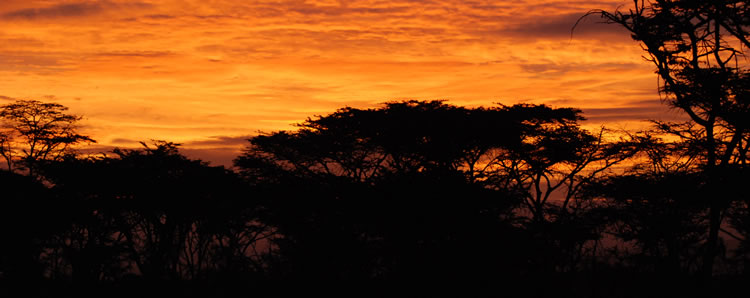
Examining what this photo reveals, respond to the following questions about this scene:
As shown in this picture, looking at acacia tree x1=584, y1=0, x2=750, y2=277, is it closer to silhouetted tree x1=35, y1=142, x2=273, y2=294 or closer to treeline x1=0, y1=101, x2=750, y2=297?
treeline x1=0, y1=101, x2=750, y2=297

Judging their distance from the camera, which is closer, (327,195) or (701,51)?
(701,51)

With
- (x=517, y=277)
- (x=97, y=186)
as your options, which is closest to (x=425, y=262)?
(x=517, y=277)

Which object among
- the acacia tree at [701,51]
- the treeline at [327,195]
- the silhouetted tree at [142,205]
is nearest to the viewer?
the acacia tree at [701,51]

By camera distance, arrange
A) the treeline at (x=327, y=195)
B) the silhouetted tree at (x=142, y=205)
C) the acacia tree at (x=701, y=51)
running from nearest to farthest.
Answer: the acacia tree at (x=701, y=51) < the treeline at (x=327, y=195) < the silhouetted tree at (x=142, y=205)

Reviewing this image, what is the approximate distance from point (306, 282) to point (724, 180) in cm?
1290

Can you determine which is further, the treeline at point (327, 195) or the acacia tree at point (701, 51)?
the treeline at point (327, 195)

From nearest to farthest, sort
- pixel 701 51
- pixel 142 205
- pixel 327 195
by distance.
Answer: pixel 701 51 → pixel 327 195 → pixel 142 205

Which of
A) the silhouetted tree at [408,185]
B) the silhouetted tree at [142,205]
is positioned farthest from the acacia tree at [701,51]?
the silhouetted tree at [142,205]

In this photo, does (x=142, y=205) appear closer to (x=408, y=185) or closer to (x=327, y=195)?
(x=327, y=195)

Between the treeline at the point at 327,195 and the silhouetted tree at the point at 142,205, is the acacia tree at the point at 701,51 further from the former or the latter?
the silhouetted tree at the point at 142,205

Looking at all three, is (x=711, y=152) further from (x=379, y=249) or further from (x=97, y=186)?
(x=97, y=186)

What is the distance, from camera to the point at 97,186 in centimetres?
3688

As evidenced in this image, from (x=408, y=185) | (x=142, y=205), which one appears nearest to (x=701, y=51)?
(x=408, y=185)

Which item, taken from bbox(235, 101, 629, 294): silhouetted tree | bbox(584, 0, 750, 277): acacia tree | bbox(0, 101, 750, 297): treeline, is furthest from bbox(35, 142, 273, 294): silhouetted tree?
bbox(584, 0, 750, 277): acacia tree
